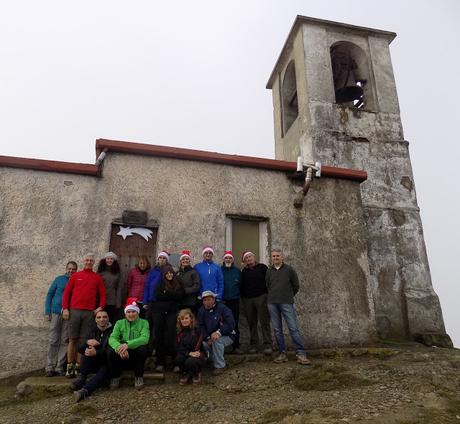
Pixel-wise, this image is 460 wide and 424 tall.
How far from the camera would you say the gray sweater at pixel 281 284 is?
5.86 metres

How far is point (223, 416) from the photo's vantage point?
399 cm

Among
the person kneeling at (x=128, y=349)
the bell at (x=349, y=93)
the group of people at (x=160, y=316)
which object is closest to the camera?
the person kneeling at (x=128, y=349)

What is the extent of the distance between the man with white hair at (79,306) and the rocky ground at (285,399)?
0.81m

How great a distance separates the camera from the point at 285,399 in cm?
434

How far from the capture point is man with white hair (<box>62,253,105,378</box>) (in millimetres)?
5473

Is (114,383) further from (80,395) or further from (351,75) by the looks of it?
(351,75)

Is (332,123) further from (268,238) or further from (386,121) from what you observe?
(268,238)

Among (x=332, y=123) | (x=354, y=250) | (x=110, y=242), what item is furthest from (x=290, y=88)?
(x=110, y=242)

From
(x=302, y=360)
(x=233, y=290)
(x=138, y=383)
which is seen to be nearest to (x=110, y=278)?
(x=138, y=383)

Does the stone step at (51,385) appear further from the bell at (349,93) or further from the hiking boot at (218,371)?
the bell at (349,93)

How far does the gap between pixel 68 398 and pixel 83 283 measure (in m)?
1.55

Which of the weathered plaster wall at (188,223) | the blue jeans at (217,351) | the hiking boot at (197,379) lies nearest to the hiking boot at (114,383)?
the hiking boot at (197,379)

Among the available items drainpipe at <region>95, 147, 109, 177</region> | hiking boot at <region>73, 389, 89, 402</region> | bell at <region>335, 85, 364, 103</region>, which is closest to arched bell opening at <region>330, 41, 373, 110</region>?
bell at <region>335, 85, 364, 103</region>

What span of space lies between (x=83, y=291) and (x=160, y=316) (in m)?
1.17
